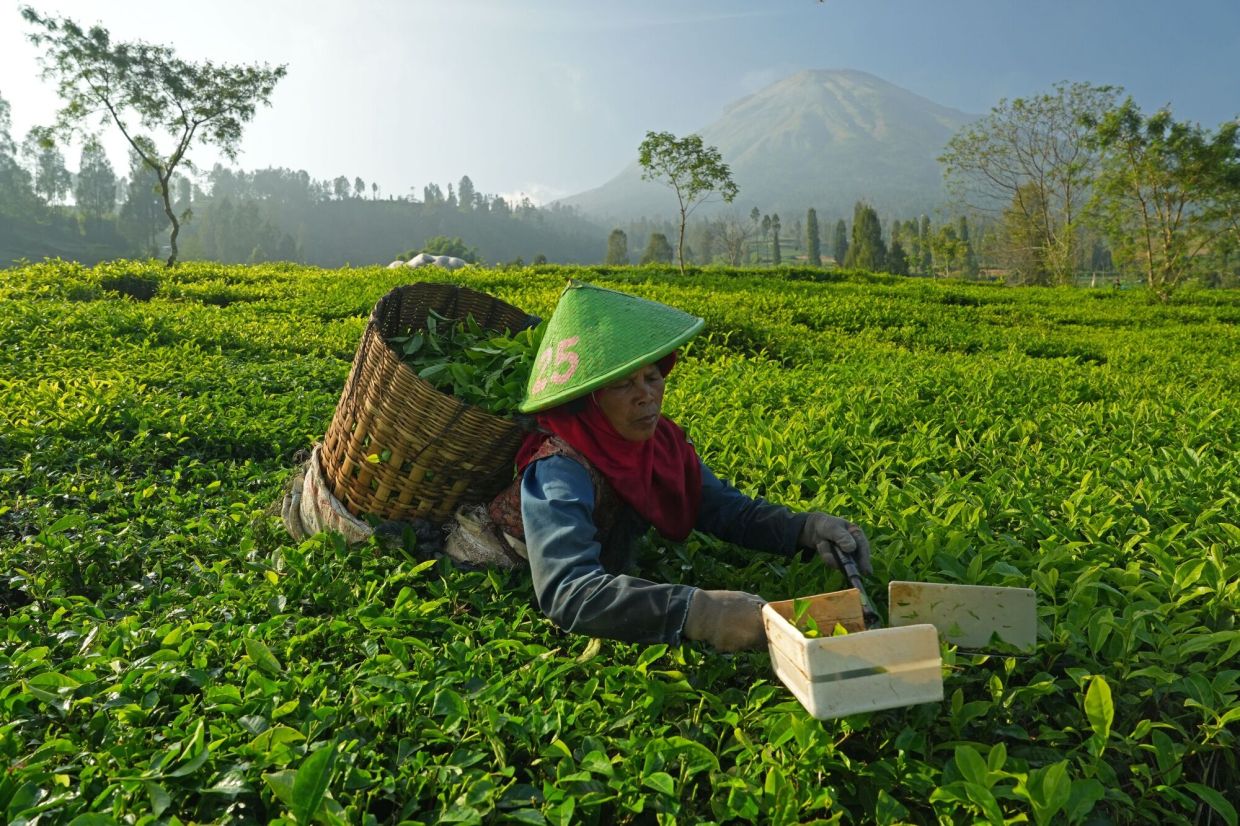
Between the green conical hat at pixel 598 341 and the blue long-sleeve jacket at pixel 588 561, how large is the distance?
0.65 ft

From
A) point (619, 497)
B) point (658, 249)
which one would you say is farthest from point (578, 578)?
point (658, 249)

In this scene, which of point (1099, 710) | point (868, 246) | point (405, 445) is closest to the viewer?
point (1099, 710)

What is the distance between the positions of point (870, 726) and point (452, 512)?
1.36m

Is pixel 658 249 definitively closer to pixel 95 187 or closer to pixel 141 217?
pixel 141 217

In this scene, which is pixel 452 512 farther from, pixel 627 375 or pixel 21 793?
pixel 21 793

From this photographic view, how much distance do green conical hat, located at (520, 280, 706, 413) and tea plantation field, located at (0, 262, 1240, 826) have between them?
24.2 inches

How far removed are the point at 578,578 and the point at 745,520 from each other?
2.51ft

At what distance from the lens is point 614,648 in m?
1.96

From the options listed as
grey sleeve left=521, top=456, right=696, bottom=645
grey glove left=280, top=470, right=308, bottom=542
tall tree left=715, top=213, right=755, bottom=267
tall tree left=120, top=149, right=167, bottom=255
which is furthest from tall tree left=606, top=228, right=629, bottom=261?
grey sleeve left=521, top=456, right=696, bottom=645

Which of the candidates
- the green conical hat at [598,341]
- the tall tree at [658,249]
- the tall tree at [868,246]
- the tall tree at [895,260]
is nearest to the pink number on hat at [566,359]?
the green conical hat at [598,341]

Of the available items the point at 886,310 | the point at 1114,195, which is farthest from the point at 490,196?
the point at 886,310

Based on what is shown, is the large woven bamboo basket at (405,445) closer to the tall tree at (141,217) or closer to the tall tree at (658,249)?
the tall tree at (658,249)

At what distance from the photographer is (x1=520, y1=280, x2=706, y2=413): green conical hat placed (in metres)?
1.96

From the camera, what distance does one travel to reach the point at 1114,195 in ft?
72.3
